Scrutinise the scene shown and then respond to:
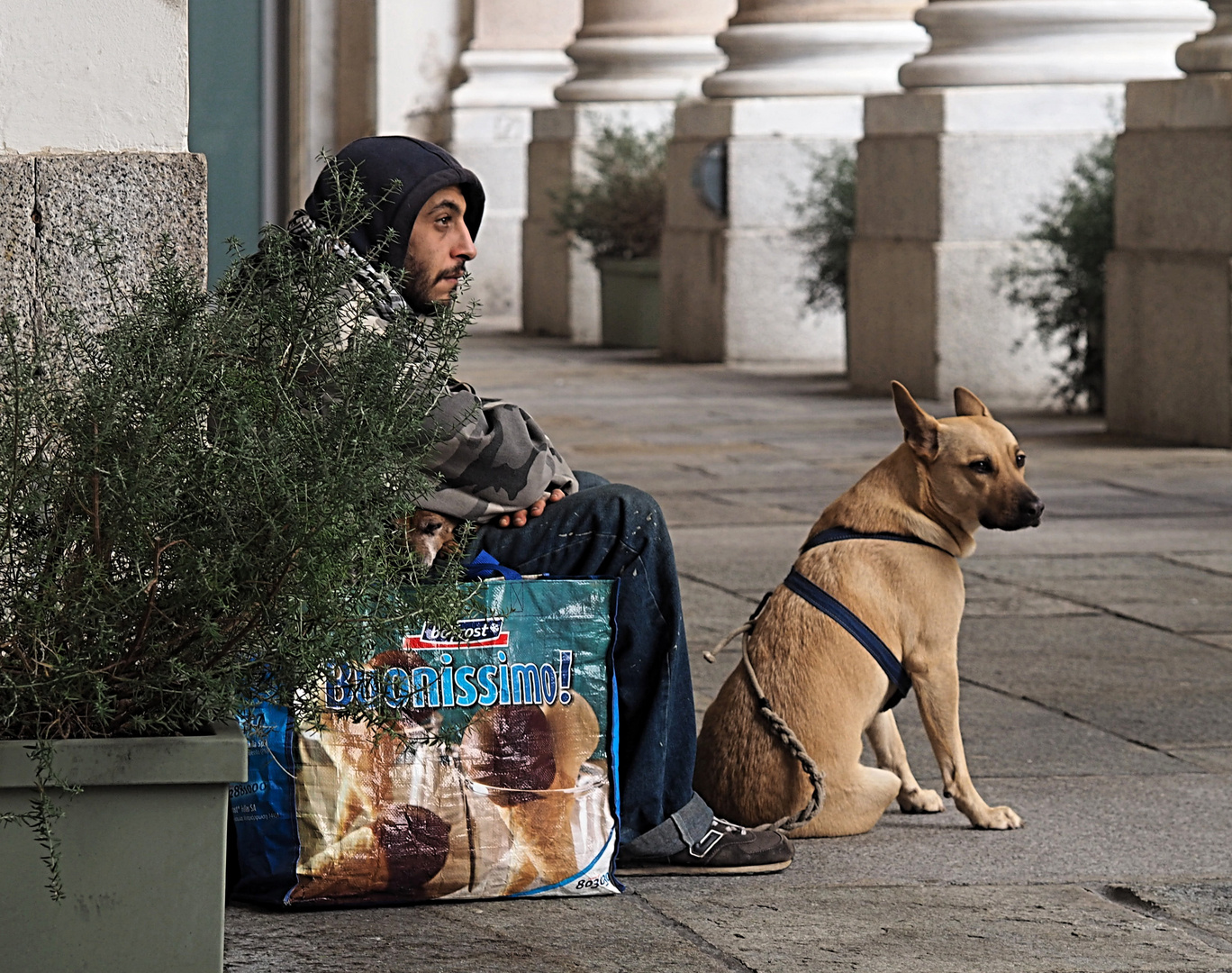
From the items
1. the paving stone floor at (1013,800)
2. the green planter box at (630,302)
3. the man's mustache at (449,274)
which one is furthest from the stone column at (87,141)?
the green planter box at (630,302)

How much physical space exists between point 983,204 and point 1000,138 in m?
0.37

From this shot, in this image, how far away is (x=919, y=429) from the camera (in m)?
4.07

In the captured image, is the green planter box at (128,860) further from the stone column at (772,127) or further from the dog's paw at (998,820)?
the stone column at (772,127)

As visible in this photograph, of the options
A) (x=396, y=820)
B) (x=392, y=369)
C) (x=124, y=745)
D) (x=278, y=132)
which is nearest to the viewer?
(x=124, y=745)

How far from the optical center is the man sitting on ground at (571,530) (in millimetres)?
3625

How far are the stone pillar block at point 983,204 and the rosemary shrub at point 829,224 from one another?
1300 mm

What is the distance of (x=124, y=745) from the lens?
2691 millimetres

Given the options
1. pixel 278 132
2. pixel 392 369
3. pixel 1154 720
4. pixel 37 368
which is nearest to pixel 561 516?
pixel 392 369

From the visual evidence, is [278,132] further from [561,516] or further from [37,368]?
[37,368]

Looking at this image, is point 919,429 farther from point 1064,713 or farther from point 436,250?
point 1064,713

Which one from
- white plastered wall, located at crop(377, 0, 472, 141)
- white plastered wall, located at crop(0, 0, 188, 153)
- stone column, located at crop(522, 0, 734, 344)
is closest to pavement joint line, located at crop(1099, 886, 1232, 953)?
white plastered wall, located at crop(0, 0, 188, 153)

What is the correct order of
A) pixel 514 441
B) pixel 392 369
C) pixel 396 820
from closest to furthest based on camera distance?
1. pixel 392 369
2. pixel 396 820
3. pixel 514 441

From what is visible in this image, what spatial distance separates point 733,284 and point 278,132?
6.29 metres

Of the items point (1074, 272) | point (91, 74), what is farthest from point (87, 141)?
point (1074, 272)
